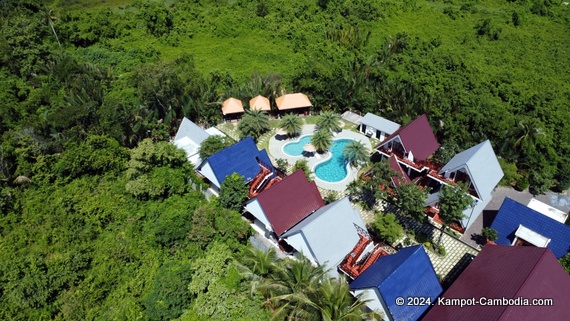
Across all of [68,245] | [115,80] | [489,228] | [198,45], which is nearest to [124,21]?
[198,45]

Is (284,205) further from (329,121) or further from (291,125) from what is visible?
(329,121)

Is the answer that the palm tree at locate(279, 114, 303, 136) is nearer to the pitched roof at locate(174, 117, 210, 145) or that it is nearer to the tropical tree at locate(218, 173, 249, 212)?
the pitched roof at locate(174, 117, 210, 145)

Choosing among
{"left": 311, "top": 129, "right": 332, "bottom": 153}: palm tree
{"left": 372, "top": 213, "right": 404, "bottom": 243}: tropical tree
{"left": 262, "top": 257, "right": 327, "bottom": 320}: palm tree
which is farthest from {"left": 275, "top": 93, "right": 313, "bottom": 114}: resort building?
{"left": 262, "top": 257, "right": 327, "bottom": 320}: palm tree

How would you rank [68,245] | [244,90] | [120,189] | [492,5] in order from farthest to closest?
[492,5] < [244,90] < [120,189] < [68,245]

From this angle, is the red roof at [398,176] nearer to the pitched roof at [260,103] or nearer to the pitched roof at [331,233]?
the pitched roof at [331,233]

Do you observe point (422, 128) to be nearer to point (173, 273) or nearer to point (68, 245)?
point (173, 273)
